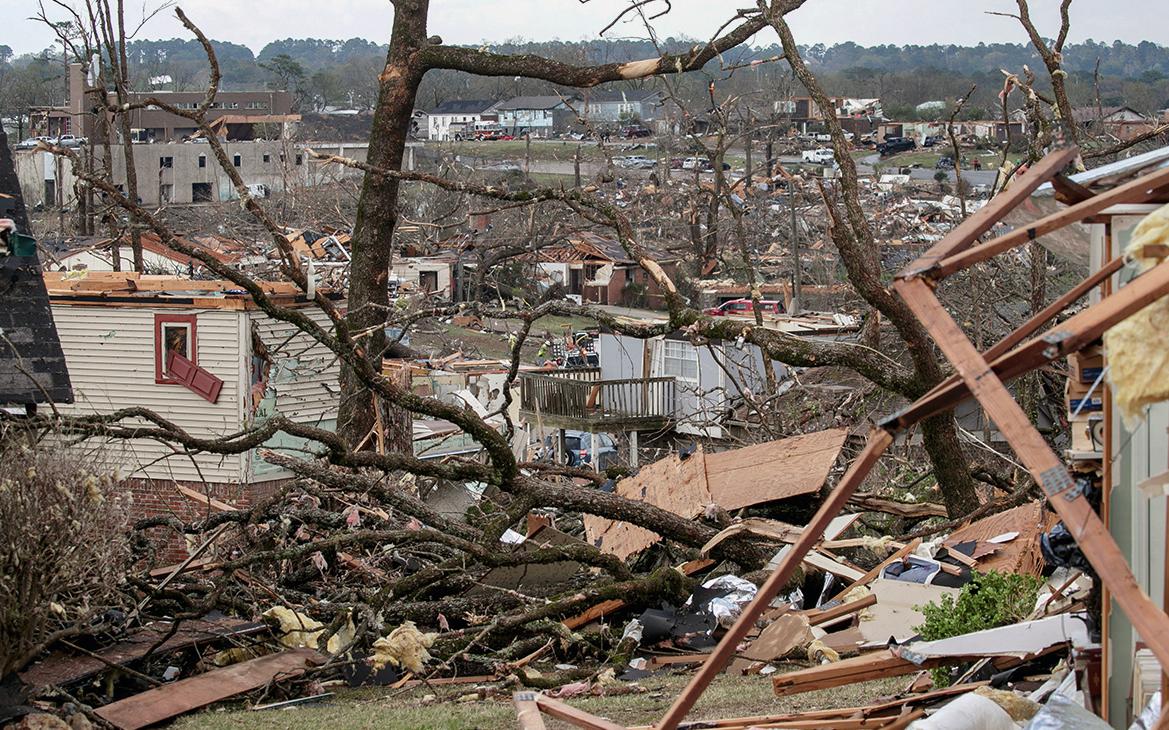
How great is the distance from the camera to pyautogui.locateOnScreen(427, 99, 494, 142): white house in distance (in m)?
97.3

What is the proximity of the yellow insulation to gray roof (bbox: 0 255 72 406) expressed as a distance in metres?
8.43

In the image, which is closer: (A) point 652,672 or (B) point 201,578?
(A) point 652,672

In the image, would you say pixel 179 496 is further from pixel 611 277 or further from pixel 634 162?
pixel 634 162

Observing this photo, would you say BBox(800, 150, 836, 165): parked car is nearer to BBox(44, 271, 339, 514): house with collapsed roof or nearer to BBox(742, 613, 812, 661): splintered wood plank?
BBox(44, 271, 339, 514): house with collapsed roof

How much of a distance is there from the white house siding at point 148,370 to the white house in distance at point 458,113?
76.8 meters

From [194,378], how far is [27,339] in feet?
29.1

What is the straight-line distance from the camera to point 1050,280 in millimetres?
17406

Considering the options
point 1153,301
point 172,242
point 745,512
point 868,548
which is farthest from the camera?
point 745,512

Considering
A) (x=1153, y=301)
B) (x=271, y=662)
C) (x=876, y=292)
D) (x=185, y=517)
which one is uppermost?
(x=1153, y=301)

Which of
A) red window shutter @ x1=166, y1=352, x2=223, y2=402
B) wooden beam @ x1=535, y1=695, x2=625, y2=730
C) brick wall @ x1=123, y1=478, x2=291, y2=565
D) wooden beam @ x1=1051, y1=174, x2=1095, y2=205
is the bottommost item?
brick wall @ x1=123, y1=478, x2=291, y2=565

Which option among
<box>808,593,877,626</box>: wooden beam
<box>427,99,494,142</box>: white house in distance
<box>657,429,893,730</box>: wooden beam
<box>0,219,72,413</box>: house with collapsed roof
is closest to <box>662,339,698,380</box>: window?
<box>0,219,72,413</box>: house with collapsed roof

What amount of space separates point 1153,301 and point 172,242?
7.45 m

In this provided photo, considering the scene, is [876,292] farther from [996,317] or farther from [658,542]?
[996,317]

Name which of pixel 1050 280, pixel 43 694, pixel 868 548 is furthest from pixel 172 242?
pixel 1050 280
